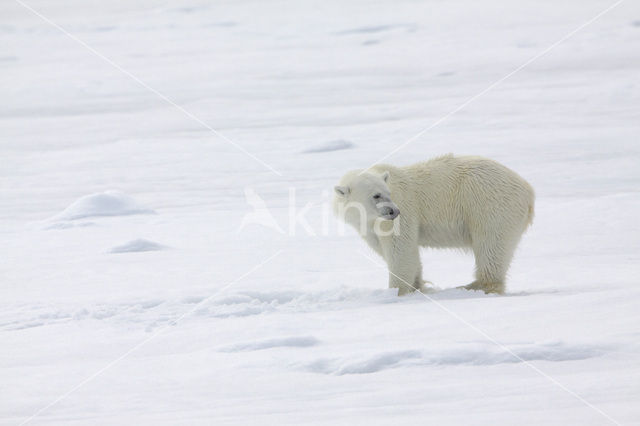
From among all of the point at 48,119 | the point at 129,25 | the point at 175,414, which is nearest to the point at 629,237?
the point at 175,414

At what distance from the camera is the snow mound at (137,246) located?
553 cm

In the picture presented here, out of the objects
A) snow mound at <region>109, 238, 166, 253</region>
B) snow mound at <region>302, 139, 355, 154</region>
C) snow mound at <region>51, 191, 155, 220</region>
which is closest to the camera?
snow mound at <region>109, 238, 166, 253</region>

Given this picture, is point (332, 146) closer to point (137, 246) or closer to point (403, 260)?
point (137, 246)

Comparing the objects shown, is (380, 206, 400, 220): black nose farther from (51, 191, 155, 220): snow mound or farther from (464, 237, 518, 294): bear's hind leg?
(51, 191, 155, 220): snow mound

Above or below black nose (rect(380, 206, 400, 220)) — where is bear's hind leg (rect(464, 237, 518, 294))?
below

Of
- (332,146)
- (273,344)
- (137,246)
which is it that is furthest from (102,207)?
(273,344)

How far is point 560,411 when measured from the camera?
90.5 inches

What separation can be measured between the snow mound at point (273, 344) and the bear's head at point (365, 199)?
3.60 feet

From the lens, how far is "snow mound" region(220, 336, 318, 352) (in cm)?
313

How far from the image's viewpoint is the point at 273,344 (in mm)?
3137

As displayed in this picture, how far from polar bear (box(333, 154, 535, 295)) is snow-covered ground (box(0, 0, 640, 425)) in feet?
0.89

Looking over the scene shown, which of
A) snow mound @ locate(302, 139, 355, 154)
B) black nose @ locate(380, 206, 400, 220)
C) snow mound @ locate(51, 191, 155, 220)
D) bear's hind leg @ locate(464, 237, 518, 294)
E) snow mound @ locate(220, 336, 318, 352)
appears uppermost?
snow mound @ locate(302, 139, 355, 154)

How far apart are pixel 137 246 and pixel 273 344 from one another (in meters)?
2.66

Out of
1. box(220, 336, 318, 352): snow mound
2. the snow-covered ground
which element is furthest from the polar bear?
box(220, 336, 318, 352): snow mound
